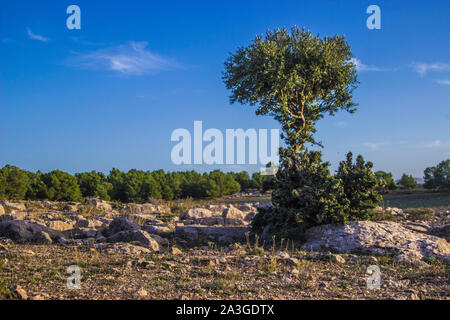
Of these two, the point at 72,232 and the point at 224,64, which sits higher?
the point at 224,64

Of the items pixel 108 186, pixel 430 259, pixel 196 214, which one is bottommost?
pixel 430 259

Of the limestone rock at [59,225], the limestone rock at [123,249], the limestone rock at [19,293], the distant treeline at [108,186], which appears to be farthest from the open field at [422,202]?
the distant treeline at [108,186]

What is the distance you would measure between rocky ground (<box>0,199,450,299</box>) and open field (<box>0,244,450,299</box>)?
2 cm

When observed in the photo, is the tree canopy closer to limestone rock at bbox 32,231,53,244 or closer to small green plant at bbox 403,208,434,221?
small green plant at bbox 403,208,434,221

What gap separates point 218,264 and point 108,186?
88.2 feet

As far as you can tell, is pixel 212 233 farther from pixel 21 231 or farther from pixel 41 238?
pixel 21 231

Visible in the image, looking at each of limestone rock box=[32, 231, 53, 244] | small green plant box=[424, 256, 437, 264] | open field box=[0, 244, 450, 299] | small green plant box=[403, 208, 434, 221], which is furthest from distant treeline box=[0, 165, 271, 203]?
small green plant box=[424, 256, 437, 264]

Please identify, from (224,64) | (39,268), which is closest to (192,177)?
(224,64)

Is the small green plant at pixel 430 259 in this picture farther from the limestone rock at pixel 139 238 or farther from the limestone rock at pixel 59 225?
the limestone rock at pixel 59 225

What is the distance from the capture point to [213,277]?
6941mm

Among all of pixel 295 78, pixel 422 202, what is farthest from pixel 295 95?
pixel 422 202

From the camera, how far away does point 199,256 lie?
29.5 feet
